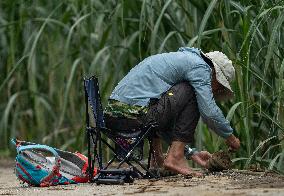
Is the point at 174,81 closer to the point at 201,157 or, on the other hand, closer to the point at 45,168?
the point at 201,157

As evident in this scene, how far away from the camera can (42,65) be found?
25.8ft

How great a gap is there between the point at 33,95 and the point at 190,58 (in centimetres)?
342

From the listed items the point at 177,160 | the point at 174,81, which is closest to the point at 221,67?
the point at 174,81

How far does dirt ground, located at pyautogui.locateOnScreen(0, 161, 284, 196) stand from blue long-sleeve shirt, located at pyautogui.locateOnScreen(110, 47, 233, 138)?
0.93 ft

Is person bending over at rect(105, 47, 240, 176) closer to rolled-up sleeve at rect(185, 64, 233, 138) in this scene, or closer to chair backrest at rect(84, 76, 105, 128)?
rolled-up sleeve at rect(185, 64, 233, 138)

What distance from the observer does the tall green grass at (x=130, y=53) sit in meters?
4.59

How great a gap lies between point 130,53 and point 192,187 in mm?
2365

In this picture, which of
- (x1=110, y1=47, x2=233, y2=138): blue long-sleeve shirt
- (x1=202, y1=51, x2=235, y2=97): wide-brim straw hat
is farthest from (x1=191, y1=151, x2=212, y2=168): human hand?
(x1=202, y1=51, x2=235, y2=97): wide-brim straw hat

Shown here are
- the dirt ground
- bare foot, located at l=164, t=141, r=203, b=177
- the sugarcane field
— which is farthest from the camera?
bare foot, located at l=164, t=141, r=203, b=177

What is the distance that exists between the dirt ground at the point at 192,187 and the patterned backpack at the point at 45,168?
0.23 ft

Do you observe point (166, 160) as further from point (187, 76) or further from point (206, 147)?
point (206, 147)

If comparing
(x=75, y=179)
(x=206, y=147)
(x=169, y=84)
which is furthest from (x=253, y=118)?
(x=75, y=179)

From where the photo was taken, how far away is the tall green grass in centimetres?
459

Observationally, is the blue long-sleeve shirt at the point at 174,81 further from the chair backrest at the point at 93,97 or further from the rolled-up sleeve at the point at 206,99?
the chair backrest at the point at 93,97
